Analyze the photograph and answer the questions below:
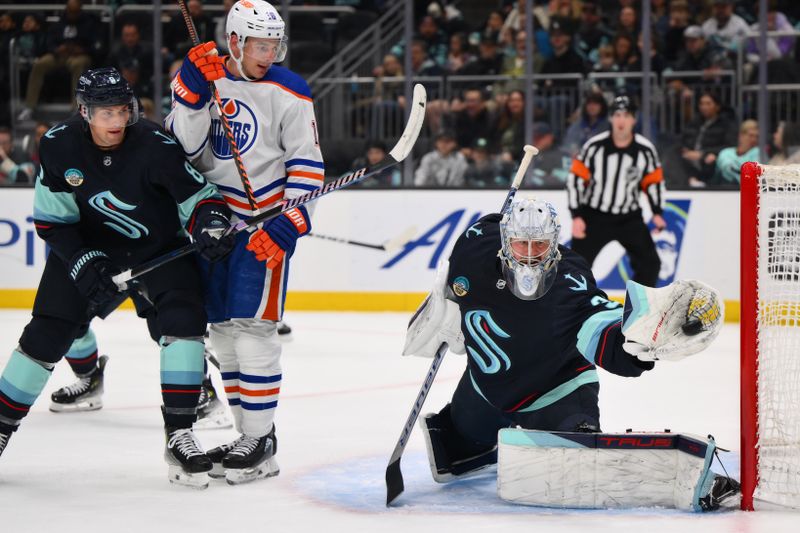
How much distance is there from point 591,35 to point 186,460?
17.9 ft

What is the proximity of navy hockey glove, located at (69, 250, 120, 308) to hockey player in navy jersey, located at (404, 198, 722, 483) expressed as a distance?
2.38 feet

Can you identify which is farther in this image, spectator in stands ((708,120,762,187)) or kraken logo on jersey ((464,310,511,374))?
spectator in stands ((708,120,762,187))

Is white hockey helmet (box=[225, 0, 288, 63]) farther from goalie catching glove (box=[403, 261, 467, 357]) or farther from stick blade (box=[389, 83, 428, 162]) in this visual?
goalie catching glove (box=[403, 261, 467, 357])

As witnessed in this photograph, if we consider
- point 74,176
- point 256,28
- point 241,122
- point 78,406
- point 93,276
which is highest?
point 256,28

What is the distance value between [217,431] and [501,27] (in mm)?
4696

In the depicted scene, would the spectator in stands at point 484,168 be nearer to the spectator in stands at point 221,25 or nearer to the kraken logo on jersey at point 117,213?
the spectator in stands at point 221,25

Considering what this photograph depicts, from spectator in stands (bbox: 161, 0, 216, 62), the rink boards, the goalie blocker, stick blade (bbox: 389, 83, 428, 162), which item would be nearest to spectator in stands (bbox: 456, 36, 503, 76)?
the rink boards

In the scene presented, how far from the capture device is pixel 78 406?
435 cm

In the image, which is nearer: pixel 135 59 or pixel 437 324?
pixel 437 324

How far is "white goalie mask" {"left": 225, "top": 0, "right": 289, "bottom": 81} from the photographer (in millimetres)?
3250

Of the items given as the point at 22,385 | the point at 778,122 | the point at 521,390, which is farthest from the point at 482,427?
the point at 778,122

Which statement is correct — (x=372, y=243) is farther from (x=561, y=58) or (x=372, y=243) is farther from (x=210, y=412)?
(x=210, y=412)

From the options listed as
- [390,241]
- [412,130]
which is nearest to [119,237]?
[412,130]

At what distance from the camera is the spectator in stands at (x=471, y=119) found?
760 cm
